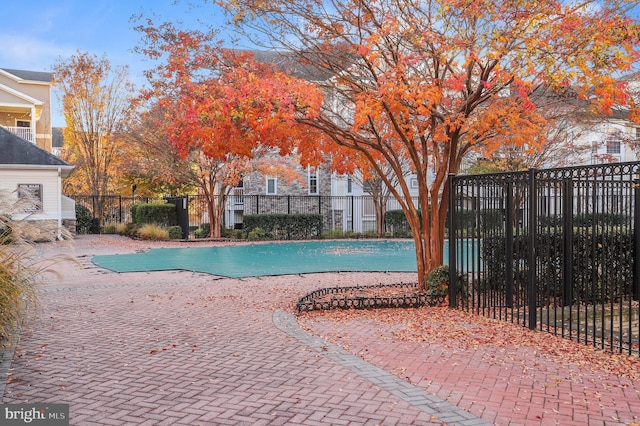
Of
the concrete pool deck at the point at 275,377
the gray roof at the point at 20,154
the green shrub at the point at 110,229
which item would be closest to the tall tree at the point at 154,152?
the gray roof at the point at 20,154

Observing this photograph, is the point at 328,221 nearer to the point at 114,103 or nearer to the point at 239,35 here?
the point at 114,103

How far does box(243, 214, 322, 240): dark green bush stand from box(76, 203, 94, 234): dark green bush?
356 inches

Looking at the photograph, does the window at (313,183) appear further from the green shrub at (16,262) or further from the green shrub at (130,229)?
the green shrub at (16,262)

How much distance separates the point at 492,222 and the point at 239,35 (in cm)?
584

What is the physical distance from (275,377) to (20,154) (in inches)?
931

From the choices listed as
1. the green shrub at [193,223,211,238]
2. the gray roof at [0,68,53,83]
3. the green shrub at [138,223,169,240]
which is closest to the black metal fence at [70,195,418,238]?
the green shrub at [193,223,211,238]

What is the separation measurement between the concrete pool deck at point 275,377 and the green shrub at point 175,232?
17.9m

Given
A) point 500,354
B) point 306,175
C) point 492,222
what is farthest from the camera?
point 306,175

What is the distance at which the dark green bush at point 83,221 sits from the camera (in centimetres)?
2925

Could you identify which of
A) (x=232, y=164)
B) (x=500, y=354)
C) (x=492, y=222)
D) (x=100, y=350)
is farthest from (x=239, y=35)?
(x=232, y=164)

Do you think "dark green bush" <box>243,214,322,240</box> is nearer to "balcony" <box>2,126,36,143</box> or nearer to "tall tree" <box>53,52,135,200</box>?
"tall tree" <box>53,52,135,200</box>

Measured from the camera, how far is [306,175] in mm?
33969

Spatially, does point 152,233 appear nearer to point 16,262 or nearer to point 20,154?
point 20,154

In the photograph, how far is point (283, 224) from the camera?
91.6ft
